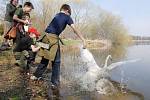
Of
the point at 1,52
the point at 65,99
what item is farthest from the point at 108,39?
the point at 65,99

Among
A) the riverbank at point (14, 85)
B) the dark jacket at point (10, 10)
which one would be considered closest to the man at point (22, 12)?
the dark jacket at point (10, 10)

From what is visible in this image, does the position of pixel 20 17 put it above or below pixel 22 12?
below

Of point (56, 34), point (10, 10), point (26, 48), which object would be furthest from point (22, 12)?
point (56, 34)

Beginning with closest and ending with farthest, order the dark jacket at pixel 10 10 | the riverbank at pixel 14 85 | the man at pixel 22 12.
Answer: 1. the riverbank at pixel 14 85
2. the man at pixel 22 12
3. the dark jacket at pixel 10 10

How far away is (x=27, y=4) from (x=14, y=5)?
67.3 inches

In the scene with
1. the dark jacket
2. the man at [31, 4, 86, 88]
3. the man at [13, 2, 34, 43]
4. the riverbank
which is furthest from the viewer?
the dark jacket

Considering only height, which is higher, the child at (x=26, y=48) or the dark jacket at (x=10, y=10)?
the dark jacket at (x=10, y=10)

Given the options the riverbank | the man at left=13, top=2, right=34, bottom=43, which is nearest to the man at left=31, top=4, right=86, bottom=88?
the riverbank

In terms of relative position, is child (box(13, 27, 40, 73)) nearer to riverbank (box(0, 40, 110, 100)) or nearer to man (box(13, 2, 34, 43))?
riverbank (box(0, 40, 110, 100))

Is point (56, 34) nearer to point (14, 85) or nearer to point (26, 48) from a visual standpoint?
point (14, 85)

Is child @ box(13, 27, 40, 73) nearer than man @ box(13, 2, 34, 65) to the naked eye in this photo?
No

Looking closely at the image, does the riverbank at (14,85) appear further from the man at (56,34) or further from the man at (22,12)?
the man at (22,12)

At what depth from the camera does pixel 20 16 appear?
9.48 metres

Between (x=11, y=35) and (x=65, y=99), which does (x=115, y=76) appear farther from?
(x=65, y=99)
